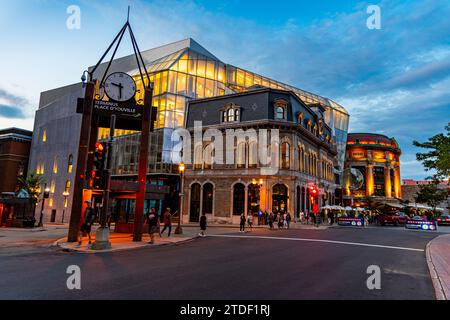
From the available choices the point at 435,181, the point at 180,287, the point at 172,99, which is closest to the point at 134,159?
the point at 172,99

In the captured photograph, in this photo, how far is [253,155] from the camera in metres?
37.7

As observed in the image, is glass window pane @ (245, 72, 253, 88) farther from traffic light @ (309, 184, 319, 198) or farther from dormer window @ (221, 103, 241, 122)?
traffic light @ (309, 184, 319, 198)

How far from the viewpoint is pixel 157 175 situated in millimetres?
43938

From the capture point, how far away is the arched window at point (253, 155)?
3747 cm

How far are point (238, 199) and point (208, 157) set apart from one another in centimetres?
711

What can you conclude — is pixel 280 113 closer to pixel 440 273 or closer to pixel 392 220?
pixel 392 220

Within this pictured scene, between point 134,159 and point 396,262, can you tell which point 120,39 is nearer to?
point 396,262

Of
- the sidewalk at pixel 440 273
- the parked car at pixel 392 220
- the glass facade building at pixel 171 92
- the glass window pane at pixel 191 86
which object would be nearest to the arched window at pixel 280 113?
the glass facade building at pixel 171 92

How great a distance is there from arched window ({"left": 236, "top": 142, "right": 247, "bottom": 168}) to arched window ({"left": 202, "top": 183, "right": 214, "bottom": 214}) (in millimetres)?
4850

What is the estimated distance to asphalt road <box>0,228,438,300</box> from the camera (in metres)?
6.34

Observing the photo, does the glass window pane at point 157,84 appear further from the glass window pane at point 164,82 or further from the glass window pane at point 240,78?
the glass window pane at point 240,78

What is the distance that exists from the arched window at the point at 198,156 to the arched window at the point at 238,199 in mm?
6134

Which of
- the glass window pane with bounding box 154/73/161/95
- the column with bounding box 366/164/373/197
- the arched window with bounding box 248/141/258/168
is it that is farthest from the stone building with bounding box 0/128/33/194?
the column with bounding box 366/164/373/197
